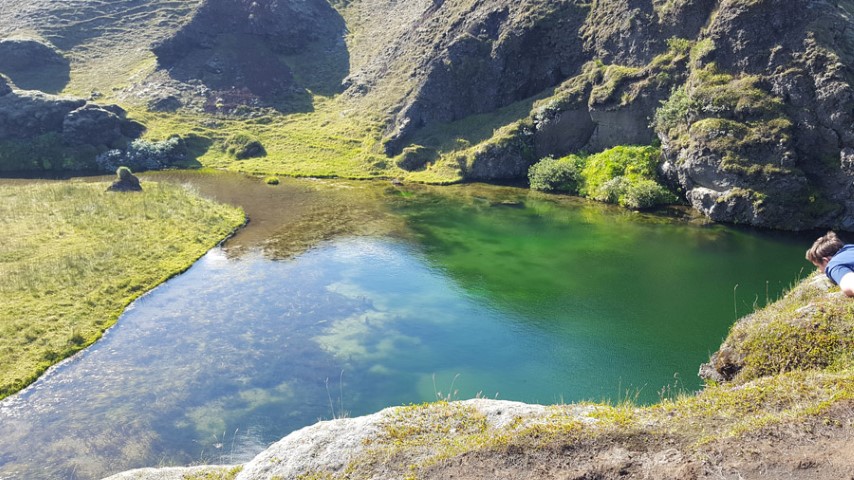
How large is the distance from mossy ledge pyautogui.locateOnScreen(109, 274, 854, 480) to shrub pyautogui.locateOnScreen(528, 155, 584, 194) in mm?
53862

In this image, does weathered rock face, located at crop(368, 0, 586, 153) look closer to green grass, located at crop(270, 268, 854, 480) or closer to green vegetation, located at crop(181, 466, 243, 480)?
green grass, located at crop(270, 268, 854, 480)

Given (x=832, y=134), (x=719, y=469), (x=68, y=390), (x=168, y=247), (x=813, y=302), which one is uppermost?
(x=832, y=134)

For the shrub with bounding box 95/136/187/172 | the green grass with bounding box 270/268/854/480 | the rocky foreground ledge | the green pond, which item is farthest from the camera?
the shrub with bounding box 95/136/187/172

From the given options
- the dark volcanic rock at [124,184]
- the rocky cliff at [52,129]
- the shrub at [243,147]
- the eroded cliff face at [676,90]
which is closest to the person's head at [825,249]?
the eroded cliff face at [676,90]

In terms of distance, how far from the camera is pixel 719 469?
10.9 meters

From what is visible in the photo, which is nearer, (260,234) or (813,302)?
(813,302)

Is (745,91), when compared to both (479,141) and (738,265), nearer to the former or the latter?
(738,265)

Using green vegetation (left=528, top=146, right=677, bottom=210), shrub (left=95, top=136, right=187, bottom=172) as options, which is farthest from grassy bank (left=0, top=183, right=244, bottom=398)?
green vegetation (left=528, top=146, right=677, bottom=210)

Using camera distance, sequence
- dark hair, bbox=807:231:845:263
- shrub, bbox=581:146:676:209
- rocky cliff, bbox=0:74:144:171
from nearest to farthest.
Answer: dark hair, bbox=807:231:845:263
shrub, bbox=581:146:676:209
rocky cliff, bbox=0:74:144:171

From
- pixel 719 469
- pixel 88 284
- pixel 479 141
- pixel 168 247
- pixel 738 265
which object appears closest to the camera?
pixel 719 469

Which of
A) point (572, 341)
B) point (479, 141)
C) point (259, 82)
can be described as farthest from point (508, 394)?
point (259, 82)

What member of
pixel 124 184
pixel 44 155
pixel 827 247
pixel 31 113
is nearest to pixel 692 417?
pixel 827 247

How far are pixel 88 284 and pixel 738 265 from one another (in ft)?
160

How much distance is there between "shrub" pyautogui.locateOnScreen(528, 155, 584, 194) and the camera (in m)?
70.0
